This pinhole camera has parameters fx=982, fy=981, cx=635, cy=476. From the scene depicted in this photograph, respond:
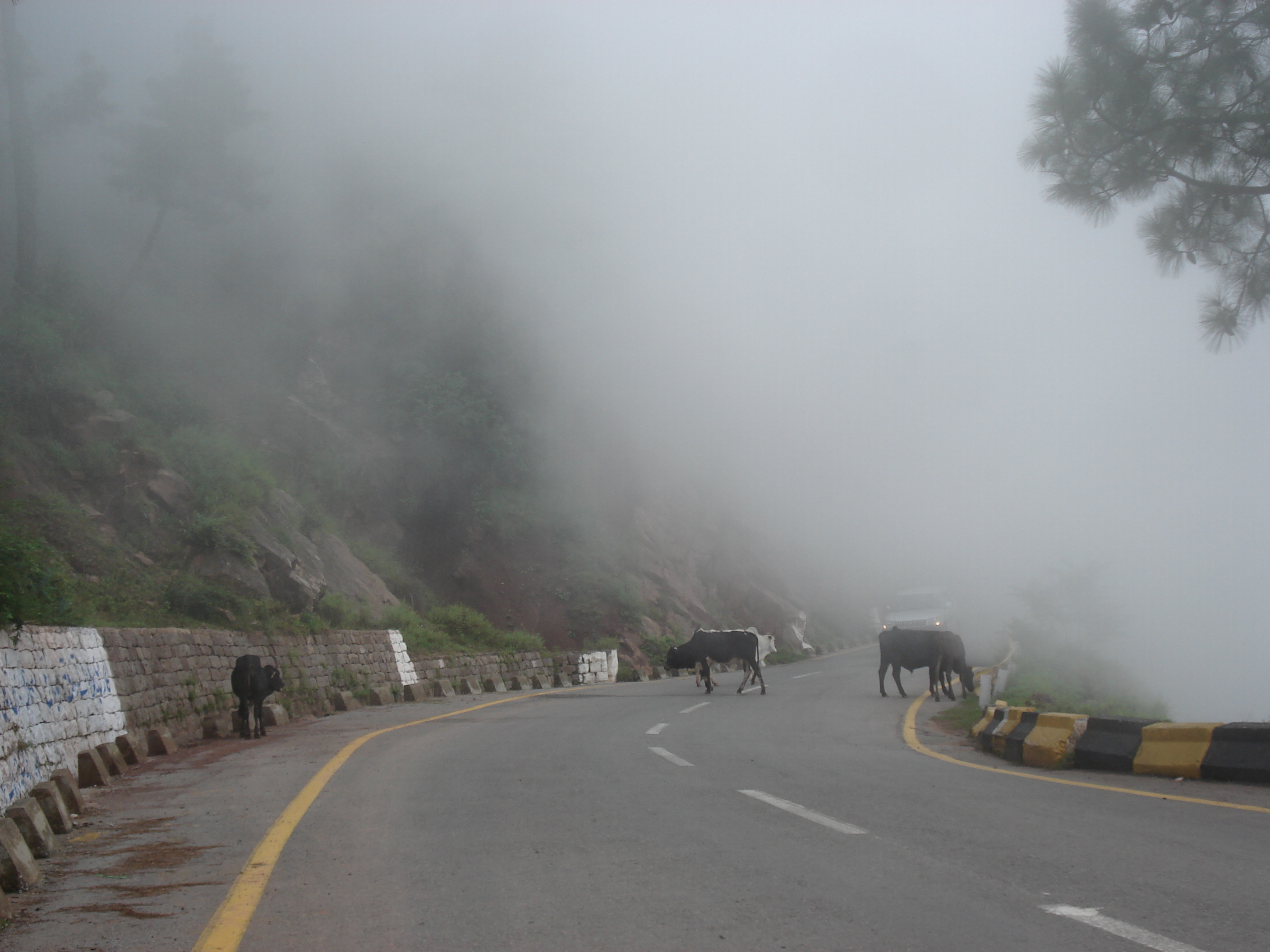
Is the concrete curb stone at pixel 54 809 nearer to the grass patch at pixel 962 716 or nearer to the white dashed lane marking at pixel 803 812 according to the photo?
the white dashed lane marking at pixel 803 812

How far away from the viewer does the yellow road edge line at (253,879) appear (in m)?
4.50

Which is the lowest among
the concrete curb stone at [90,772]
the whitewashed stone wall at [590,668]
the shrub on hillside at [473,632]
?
the concrete curb stone at [90,772]

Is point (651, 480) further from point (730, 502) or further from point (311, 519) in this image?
point (311, 519)

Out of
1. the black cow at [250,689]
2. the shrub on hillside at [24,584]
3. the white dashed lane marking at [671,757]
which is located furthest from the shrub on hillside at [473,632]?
the shrub on hillside at [24,584]

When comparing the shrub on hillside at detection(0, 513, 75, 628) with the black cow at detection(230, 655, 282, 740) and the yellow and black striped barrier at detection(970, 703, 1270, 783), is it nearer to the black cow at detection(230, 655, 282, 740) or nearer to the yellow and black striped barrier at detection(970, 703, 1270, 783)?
the black cow at detection(230, 655, 282, 740)

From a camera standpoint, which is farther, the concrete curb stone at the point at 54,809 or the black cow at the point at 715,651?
the black cow at the point at 715,651

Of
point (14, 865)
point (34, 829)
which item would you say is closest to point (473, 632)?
point (34, 829)

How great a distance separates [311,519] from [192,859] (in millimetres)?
25655

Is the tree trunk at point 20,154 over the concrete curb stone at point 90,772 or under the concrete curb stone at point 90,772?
over

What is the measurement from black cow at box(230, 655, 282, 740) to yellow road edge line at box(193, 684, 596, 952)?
14.8 feet

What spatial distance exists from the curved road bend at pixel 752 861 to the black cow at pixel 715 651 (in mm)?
11846

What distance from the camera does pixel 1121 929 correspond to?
13.7 ft

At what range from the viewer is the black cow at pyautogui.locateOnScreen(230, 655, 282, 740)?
14.7 metres

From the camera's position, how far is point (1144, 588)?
8875 cm
